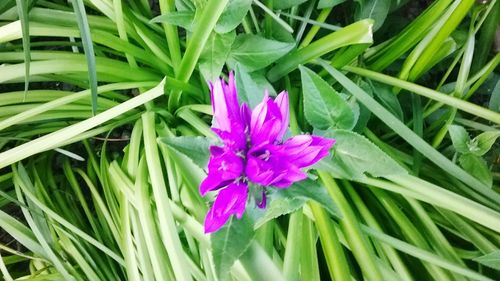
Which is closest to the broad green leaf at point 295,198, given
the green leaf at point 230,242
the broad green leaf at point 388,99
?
the green leaf at point 230,242

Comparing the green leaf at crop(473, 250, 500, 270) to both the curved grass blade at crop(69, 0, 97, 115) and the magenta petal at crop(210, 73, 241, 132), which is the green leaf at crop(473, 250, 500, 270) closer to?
the magenta petal at crop(210, 73, 241, 132)

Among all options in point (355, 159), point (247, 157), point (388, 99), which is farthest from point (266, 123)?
point (388, 99)

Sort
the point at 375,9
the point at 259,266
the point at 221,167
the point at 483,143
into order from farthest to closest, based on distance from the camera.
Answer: the point at 375,9 → the point at 483,143 → the point at 259,266 → the point at 221,167

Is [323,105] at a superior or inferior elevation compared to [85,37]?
inferior

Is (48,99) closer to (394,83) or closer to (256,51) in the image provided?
(256,51)

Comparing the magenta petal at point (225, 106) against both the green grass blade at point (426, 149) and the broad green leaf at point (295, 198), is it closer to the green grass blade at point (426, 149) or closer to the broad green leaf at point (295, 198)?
the broad green leaf at point (295, 198)

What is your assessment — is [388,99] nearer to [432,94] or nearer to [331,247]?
[432,94]
